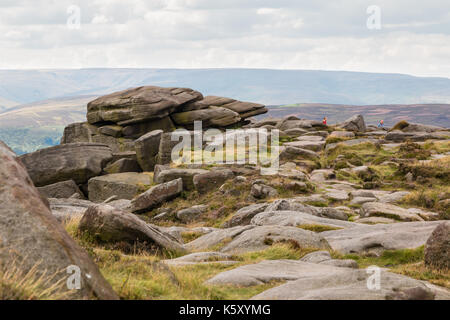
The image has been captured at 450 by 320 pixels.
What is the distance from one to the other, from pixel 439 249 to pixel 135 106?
4775 centimetres

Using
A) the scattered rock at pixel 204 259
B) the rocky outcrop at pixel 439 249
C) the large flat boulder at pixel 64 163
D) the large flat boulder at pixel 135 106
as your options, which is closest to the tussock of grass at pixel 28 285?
the scattered rock at pixel 204 259

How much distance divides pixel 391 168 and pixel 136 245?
94.9 ft

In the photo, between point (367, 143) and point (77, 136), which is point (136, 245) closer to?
point (367, 143)

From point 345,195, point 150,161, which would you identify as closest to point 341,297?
point 345,195

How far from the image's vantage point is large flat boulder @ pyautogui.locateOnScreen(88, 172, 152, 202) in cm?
3972

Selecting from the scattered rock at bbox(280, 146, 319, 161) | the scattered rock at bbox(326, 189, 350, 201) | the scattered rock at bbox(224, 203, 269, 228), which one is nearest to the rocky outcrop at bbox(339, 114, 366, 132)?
the scattered rock at bbox(280, 146, 319, 161)

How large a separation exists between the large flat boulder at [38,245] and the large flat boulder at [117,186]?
1186 inches

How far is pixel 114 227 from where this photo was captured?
15.3m

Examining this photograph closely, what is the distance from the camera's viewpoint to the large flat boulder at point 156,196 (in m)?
32.6

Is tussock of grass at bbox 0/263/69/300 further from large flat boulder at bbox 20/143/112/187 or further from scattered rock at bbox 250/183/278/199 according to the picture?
large flat boulder at bbox 20/143/112/187

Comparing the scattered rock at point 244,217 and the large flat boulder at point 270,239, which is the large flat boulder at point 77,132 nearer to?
the scattered rock at point 244,217

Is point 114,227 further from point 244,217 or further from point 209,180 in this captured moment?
point 209,180

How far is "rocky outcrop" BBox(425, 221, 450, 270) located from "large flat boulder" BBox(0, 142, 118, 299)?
10.3 metres
